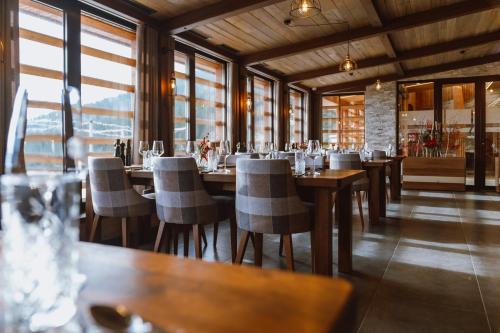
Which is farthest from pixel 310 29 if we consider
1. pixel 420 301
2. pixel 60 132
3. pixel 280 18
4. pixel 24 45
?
pixel 60 132

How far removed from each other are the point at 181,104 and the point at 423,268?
4099 mm

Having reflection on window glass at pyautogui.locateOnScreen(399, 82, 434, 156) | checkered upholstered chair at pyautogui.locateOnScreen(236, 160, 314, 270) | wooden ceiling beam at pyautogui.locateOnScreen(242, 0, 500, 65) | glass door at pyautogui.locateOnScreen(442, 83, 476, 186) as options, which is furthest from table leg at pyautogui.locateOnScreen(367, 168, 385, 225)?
glass door at pyautogui.locateOnScreen(442, 83, 476, 186)

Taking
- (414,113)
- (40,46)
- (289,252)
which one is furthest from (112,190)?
(414,113)

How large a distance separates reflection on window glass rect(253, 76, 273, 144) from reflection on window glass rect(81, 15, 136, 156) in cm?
358

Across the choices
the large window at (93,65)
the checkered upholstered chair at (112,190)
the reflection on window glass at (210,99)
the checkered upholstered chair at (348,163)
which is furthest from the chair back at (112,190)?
the reflection on window glass at (210,99)

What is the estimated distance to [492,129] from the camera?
9086 millimetres

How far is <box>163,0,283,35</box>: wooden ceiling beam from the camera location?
15.2 ft

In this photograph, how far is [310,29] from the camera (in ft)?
20.6

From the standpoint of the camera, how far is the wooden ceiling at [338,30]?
16.5ft

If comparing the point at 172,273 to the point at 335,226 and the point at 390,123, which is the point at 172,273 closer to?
the point at 335,226

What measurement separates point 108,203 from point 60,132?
2604 millimetres

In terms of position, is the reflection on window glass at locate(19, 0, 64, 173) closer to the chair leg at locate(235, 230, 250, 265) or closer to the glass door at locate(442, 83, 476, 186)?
the chair leg at locate(235, 230, 250, 265)

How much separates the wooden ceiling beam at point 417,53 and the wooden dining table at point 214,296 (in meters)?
8.45

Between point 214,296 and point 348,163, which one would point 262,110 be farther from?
point 214,296
